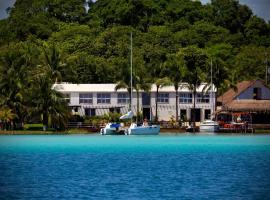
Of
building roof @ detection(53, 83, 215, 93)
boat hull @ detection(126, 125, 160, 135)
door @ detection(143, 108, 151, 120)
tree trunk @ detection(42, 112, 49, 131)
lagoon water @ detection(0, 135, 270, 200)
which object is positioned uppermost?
building roof @ detection(53, 83, 215, 93)

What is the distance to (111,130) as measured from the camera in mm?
83688

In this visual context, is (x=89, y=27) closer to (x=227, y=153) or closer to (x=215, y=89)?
(x=215, y=89)

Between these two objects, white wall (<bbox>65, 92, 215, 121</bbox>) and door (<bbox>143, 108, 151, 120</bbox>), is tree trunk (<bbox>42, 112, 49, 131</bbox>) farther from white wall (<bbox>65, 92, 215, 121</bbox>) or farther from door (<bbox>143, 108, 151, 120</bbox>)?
door (<bbox>143, 108, 151, 120</bbox>)

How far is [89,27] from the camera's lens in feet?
468

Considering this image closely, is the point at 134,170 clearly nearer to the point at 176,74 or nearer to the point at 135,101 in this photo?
the point at 176,74

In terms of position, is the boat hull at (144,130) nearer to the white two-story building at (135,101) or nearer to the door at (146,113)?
A: the white two-story building at (135,101)

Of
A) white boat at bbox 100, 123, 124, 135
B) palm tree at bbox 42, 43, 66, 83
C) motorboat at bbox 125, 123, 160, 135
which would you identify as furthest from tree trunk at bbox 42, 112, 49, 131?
motorboat at bbox 125, 123, 160, 135

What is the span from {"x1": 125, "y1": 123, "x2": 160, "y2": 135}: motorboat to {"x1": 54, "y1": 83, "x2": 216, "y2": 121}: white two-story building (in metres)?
13.4

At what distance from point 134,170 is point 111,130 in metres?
42.2

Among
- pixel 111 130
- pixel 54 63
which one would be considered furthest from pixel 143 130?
pixel 54 63

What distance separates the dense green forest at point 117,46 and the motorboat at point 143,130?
23.5ft

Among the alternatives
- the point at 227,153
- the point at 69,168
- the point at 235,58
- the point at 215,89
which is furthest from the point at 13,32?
the point at 69,168

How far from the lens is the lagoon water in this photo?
1258 inches

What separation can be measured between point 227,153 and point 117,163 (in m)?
11.8
